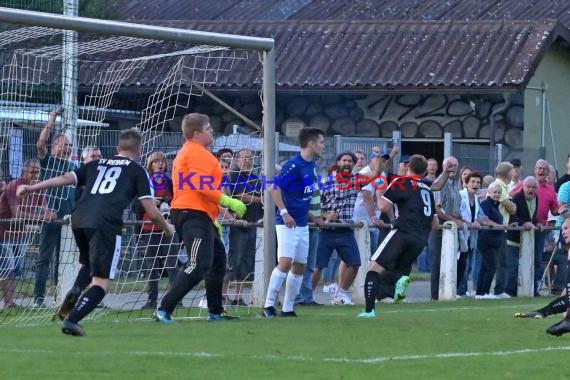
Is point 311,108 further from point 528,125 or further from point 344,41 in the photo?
point 528,125

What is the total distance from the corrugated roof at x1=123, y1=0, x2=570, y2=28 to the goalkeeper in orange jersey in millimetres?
18849

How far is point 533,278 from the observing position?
66.0 feet

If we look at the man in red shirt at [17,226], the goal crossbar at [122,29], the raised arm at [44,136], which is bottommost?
the man in red shirt at [17,226]

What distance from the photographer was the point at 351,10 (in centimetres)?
3406

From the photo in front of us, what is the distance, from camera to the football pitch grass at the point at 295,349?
9.21 m

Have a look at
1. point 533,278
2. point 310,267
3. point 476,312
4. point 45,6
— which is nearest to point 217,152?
point 310,267

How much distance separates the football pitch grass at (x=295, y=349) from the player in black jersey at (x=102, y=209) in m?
0.51

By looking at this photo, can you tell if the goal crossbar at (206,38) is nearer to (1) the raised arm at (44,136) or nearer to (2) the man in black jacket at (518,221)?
(1) the raised arm at (44,136)

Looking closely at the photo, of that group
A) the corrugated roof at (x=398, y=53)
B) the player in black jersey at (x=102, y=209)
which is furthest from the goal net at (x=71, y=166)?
the corrugated roof at (x=398, y=53)

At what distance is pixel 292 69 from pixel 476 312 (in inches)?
499

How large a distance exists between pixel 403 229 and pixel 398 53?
13715 millimetres

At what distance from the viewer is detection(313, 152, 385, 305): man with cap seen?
1730 cm

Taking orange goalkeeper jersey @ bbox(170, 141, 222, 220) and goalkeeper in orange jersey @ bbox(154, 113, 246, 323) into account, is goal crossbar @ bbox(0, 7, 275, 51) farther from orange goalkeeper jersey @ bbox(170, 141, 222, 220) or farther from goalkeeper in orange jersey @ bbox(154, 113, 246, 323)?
orange goalkeeper jersey @ bbox(170, 141, 222, 220)

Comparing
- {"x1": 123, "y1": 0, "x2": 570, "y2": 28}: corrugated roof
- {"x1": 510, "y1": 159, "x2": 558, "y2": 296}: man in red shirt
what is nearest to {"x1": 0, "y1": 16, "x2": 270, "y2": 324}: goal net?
{"x1": 510, "y1": 159, "x2": 558, "y2": 296}: man in red shirt
